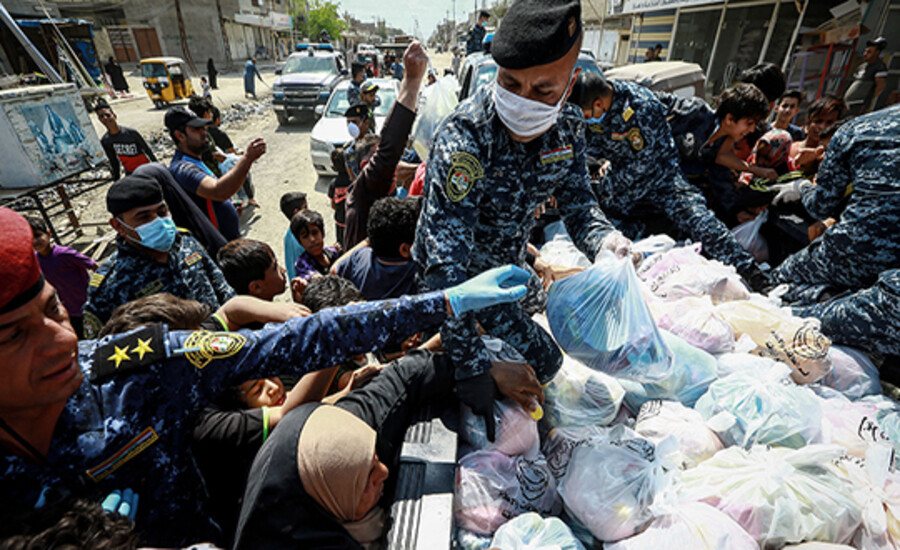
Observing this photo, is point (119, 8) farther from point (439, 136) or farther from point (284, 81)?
point (439, 136)

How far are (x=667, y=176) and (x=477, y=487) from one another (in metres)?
2.46

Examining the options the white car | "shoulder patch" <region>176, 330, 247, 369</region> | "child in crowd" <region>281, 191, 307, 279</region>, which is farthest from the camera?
the white car

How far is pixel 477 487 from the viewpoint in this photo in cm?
131

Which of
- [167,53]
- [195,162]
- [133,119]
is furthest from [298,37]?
[195,162]

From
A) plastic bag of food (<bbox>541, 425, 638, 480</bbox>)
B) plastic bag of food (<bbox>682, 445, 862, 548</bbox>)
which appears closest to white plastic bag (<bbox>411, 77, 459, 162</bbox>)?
plastic bag of food (<bbox>541, 425, 638, 480</bbox>)

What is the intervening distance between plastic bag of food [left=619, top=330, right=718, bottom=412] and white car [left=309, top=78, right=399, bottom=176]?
5464mm

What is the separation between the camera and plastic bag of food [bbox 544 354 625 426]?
1.57 meters

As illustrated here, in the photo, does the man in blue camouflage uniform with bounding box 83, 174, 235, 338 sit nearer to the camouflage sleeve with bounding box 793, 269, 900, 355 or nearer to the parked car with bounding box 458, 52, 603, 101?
the camouflage sleeve with bounding box 793, 269, 900, 355

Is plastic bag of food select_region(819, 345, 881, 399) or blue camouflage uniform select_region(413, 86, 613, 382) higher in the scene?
blue camouflage uniform select_region(413, 86, 613, 382)

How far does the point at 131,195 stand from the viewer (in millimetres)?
1992

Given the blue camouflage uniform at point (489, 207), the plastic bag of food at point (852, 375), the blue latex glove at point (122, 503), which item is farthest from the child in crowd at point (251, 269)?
the plastic bag of food at point (852, 375)

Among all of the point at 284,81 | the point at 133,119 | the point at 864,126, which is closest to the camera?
the point at 864,126

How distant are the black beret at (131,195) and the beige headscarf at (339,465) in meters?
1.67

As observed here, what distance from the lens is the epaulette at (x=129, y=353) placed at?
1054mm
